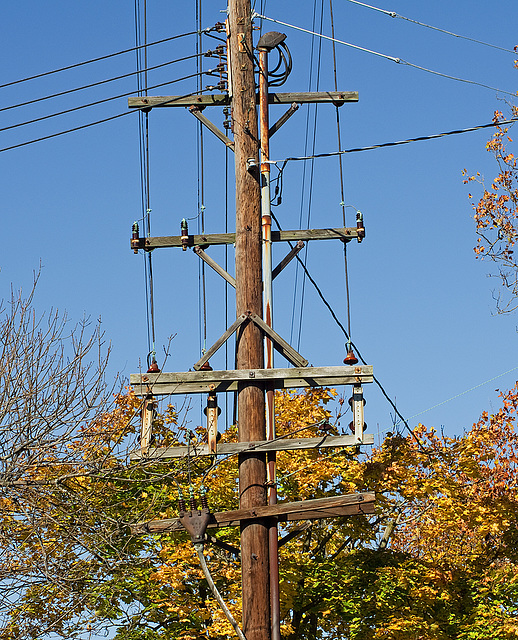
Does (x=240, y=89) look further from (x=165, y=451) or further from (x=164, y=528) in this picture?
(x=164, y=528)

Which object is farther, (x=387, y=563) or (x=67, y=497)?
A: (x=387, y=563)

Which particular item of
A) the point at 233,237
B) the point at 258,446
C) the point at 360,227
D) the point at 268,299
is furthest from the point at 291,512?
the point at 360,227

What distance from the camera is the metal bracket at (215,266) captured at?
11414 mm

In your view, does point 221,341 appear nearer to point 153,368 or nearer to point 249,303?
point 249,303

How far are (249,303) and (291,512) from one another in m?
2.52

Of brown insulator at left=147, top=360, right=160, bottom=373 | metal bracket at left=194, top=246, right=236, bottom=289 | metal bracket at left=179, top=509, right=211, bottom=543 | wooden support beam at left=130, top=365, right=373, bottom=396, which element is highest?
metal bracket at left=194, top=246, right=236, bottom=289

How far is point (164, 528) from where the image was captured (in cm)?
1074

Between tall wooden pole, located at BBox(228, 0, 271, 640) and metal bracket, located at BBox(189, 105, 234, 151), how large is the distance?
12 cm

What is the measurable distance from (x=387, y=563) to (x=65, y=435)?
12.1 meters

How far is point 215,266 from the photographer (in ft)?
37.8

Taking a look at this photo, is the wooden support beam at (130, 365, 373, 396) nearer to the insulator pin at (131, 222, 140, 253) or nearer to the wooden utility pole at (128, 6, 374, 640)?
the wooden utility pole at (128, 6, 374, 640)

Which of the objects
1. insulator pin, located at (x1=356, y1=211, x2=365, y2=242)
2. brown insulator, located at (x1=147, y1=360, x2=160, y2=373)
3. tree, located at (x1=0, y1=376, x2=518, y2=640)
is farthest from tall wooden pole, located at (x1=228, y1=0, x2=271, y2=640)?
tree, located at (x1=0, y1=376, x2=518, y2=640)

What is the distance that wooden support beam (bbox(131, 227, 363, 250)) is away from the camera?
11.8 meters

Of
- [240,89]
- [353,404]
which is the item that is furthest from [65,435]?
[240,89]
